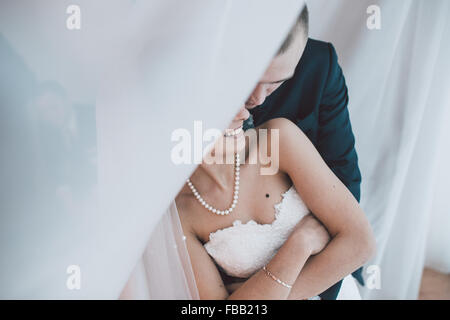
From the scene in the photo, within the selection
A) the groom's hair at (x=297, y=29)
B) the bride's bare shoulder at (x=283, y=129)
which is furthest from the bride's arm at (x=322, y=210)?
the groom's hair at (x=297, y=29)

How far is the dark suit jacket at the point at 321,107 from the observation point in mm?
671

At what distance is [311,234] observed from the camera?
2.17 ft

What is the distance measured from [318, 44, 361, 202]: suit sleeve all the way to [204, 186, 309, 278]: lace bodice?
0.33 feet

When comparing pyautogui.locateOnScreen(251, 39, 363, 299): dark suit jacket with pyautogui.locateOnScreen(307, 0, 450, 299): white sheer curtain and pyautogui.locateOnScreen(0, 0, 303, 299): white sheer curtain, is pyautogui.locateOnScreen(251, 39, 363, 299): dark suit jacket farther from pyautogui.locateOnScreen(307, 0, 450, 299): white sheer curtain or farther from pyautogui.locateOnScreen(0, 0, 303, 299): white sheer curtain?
pyautogui.locateOnScreen(0, 0, 303, 299): white sheer curtain

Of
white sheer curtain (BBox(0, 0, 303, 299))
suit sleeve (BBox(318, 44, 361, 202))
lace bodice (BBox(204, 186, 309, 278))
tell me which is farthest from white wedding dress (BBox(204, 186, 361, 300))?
white sheer curtain (BBox(0, 0, 303, 299))

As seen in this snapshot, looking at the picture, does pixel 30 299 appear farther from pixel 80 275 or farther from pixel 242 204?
pixel 242 204

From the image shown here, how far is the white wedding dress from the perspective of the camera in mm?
676

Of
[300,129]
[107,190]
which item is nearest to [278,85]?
[300,129]

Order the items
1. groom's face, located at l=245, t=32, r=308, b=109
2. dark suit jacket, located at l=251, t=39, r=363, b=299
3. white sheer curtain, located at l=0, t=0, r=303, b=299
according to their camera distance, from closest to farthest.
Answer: white sheer curtain, located at l=0, t=0, r=303, b=299 → groom's face, located at l=245, t=32, r=308, b=109 → dark suit jacket, located at l=251, t=39, r=363, b=299

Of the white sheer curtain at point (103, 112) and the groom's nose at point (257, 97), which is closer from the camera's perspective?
the white sheer curtain at point (103, 112)

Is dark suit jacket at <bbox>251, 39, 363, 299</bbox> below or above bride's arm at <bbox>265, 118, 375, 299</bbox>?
above

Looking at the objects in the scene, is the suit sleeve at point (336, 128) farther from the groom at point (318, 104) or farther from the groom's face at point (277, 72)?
the groom's face at point (277, 72)

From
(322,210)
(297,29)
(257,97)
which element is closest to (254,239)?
(322,210)

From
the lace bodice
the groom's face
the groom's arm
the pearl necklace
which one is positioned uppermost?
the groom's face
